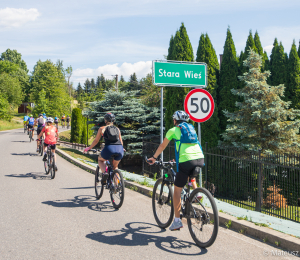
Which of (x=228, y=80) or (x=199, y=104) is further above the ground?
(x=228, y=80)

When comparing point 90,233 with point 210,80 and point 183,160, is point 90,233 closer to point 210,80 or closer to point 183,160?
point 183,160

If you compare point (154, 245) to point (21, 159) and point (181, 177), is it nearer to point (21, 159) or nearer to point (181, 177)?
point (181, 177)

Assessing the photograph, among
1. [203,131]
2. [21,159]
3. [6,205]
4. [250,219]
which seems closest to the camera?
[250,219]

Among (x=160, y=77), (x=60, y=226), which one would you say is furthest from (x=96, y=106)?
(x=60, y=226)

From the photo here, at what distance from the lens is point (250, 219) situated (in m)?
4.93

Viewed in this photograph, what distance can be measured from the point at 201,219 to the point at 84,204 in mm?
3224

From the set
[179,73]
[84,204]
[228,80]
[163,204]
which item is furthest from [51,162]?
[228,80]

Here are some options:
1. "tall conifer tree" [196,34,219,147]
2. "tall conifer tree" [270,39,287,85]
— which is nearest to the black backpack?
"tall conifer tree" [196,34,219,147]

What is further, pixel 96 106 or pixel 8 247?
pixel 96 106

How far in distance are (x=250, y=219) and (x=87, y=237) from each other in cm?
262

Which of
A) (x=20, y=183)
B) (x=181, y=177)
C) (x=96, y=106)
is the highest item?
(x=96, y=106)

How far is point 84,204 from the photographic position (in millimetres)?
6551

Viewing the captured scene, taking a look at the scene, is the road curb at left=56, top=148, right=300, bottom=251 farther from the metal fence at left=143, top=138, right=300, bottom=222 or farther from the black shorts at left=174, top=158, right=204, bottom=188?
the metal fence at left=143, top=138, right=300, bottom=222

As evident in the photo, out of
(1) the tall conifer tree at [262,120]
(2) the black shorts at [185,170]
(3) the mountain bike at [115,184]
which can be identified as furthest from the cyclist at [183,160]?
(1) the tall conifer tree at [262,120]
